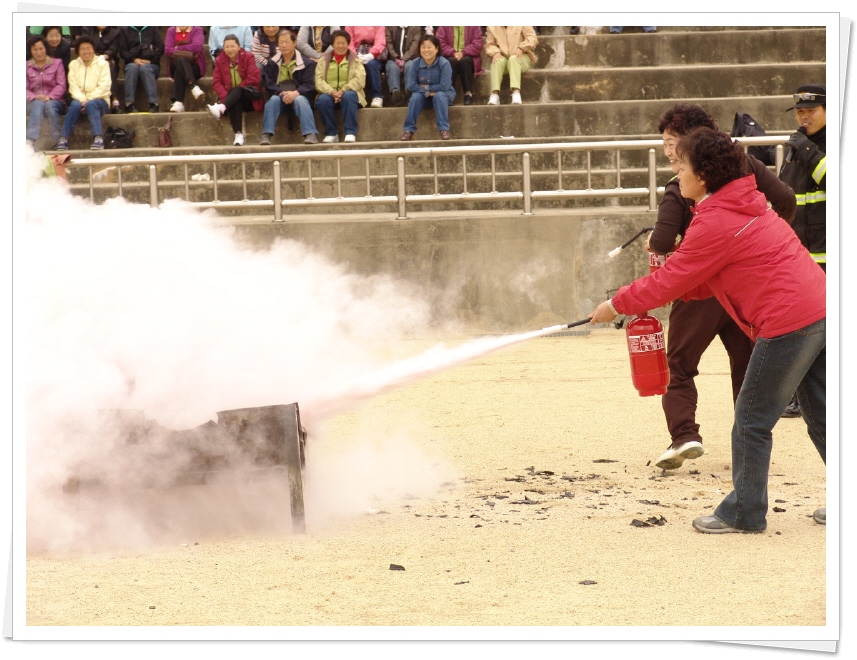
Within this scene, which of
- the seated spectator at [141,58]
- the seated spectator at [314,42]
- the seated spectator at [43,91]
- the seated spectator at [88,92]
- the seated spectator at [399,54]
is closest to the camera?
the seated spectator at [43,91]

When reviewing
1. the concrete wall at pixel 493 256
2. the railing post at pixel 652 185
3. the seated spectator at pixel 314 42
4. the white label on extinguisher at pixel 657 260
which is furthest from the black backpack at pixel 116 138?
the white label on extinguisher at pixel 657 260

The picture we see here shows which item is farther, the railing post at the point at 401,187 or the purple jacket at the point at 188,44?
the purple jacket at the point at 188,44

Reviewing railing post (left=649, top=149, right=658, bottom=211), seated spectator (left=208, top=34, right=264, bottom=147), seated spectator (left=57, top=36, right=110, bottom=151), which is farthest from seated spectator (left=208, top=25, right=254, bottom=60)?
railing post (left=649, top=149, right=658, bottom=211)

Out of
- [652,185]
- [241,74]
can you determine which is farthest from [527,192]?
[241,74]

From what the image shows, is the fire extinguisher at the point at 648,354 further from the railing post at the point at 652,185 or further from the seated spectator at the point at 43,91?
the seated spectator at the point at 43,91

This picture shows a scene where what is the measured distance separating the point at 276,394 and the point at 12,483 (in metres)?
1.80

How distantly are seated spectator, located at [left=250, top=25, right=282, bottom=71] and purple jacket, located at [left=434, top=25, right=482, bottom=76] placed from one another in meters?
2.49

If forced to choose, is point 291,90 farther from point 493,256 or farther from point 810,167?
point 810,167

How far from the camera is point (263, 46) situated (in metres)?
14.7

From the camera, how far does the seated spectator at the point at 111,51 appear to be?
15.7 meters

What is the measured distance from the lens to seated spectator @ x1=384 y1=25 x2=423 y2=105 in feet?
50.9

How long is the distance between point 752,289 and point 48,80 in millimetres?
12568

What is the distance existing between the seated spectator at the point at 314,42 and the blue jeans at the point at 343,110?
639 millimetres
